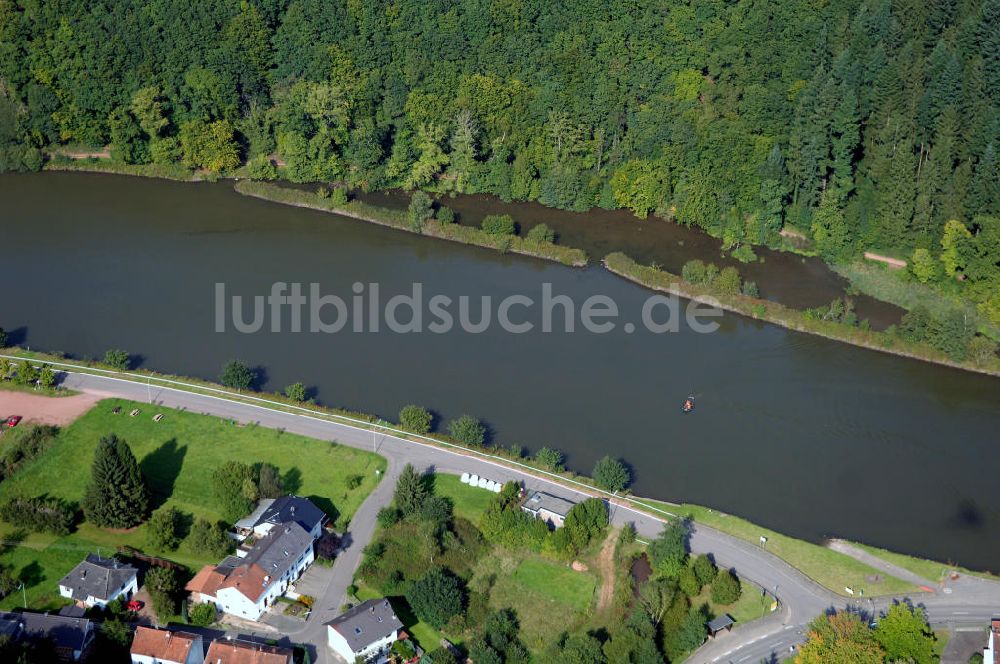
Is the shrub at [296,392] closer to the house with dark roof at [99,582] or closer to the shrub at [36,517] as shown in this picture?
the shrub at [36,517]

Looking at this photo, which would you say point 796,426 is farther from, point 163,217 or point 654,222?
point 163,217

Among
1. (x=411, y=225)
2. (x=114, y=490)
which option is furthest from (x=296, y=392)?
(x=411, y=225)

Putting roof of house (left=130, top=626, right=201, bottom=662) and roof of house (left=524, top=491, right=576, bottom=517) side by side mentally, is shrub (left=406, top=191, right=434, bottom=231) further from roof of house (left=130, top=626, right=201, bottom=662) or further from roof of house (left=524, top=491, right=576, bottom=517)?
roof of house (left=130, top=626, right=201, bottom=662)

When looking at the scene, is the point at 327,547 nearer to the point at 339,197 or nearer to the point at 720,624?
the point at 720,624

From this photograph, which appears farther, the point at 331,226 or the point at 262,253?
the point at 331,226

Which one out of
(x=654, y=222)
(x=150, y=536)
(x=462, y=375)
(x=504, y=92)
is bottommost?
(x=150, y=536)

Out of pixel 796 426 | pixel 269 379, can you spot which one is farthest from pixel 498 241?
pixel 796 426
